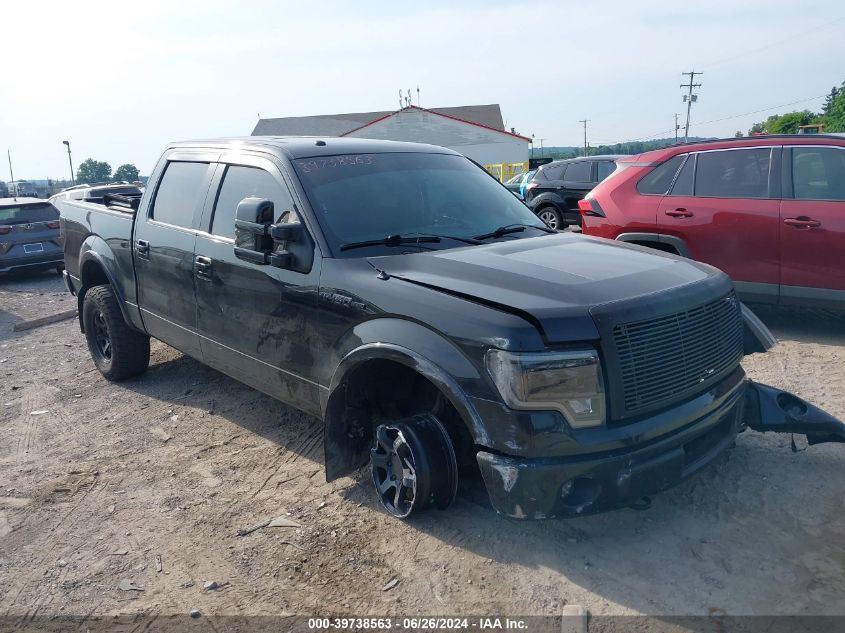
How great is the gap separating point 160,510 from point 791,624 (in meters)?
3.18

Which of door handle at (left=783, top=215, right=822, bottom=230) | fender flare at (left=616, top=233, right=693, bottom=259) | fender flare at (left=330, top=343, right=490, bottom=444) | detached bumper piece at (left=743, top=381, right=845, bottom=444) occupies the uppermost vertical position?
door handle at (left=783, top=215, right=822, bottom=230)

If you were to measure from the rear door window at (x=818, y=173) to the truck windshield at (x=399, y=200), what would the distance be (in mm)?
3138

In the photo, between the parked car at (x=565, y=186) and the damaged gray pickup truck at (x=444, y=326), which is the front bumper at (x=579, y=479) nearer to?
the damaged gray pickup truck at (x=444, y=326)

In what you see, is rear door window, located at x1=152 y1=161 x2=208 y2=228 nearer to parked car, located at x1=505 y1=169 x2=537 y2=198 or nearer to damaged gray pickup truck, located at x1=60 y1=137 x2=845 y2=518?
damaged gray pickup truck, located at x1=60 y1=137 x2=845 y2=518

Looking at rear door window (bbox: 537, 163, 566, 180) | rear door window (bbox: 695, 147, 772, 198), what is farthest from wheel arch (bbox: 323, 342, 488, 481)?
rear door window (bbox: 537, 163, 566, 180)

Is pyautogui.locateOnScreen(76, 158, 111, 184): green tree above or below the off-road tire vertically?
above

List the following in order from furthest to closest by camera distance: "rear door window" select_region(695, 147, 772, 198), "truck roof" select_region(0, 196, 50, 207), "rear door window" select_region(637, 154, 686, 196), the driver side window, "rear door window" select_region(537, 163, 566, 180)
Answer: "rear door window" select_region(537, 163, 566, 180) → "truck roof" select_region(0, 196, 50, 207) → "rear door window" select_region(637, 154, 686, 196) → "rear door window" select_region(695, 147, 772, 198) → the driver side window

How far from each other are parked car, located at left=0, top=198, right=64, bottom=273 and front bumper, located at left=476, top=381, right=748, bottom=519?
11.9 m

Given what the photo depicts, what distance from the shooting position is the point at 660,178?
23.9ft

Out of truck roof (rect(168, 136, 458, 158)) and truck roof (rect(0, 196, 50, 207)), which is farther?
truck roof (rect(0, 196, 50, 207))

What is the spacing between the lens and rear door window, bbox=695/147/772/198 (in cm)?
658

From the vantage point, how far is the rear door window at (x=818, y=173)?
619cm

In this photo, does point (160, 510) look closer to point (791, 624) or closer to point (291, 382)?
point (291, 382)

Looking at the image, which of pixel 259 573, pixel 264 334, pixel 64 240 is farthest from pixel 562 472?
pixel 64 240
